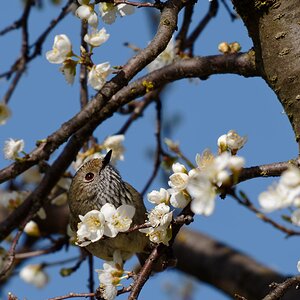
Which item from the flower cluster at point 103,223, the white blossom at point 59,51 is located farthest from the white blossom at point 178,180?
the white blossom at point 59,51

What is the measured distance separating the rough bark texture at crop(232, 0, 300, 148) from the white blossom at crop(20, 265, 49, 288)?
2.66m

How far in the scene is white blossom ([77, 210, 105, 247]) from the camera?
2.69 m

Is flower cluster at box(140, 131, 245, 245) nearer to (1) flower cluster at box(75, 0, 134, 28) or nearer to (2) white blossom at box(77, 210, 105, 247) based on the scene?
(2) white blossom at box(77, 210, 105, 247)

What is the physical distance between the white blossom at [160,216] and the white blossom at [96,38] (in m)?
0.79

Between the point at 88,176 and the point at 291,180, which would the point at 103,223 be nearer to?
the point at 291,180

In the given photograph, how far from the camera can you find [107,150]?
429 cm

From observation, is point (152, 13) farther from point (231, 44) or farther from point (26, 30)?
point (231, 44)

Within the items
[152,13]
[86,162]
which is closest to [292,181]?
[86,162]

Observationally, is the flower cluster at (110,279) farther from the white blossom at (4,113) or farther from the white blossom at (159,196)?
the white blossom at (4,113)

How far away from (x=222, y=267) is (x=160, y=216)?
124 inches

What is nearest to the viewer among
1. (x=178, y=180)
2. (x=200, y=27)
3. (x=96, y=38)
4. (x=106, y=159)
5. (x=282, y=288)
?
(x=282, y=288)

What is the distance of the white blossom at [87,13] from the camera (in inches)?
112

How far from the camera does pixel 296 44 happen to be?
2719 millimetres

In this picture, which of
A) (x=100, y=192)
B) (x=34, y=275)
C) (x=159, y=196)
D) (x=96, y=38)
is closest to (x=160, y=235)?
(x=159, y=196)
